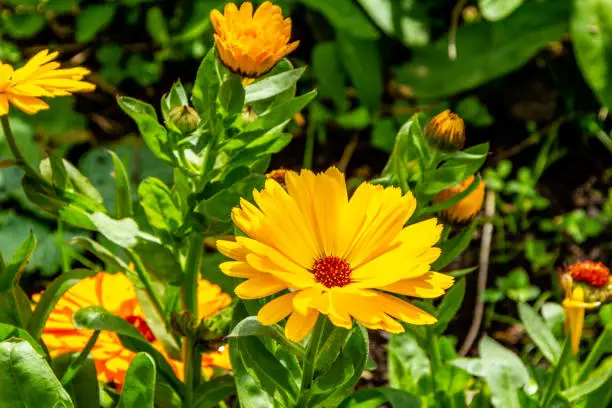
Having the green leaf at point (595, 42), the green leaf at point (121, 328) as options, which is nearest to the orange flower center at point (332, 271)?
the green leaf at point (121, 328)

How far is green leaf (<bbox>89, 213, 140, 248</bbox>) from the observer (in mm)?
963

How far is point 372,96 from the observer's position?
209 cm

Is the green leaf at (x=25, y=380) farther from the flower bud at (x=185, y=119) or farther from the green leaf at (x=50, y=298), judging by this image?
the flower bud at (x=185, y=119)

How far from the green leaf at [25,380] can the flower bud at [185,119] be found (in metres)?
0.25

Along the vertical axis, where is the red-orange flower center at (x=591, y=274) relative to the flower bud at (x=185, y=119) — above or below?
below

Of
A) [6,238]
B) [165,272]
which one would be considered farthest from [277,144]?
[6,238]

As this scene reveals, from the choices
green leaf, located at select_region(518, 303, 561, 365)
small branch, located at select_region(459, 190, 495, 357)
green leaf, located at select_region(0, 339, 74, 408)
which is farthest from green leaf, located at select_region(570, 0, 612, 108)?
green leaf, located at select_region(0, 339, 74, 408)

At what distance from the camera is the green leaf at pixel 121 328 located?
3.07 feet

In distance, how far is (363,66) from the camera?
208 cm

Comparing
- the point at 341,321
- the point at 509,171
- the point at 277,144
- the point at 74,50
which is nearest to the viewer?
the point at 341,321

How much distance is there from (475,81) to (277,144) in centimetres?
115

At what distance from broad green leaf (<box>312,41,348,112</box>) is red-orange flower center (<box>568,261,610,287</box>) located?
117 cm

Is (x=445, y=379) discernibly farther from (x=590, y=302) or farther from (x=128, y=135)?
(x=128, y=135)

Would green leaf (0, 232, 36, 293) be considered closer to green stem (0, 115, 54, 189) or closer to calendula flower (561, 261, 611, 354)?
green stem (0, 115, 54, 189)
